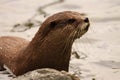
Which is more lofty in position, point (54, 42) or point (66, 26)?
point (66, 26)

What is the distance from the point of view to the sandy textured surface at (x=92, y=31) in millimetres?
5715

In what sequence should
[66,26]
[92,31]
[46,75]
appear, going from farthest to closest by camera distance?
[92,31] → [66,26] → [46,75]

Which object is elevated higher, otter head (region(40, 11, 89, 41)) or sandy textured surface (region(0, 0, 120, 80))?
otter head (region(40, 11, 89, 41))

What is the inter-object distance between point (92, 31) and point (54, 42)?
2474 millimetres

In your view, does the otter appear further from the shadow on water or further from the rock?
the shadow on water

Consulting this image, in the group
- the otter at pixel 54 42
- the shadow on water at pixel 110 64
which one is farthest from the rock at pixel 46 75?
the shadow on water at pixel 110 64

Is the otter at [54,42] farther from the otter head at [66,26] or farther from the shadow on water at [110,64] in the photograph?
the shadow on water at [110,64]

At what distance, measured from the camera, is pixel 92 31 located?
6906mm

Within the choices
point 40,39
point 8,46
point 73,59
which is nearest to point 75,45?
point 73,59

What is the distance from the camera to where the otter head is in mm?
4449

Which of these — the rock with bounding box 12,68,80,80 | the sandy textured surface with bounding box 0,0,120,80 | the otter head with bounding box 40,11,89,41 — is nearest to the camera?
the rock with bounding box 12,68,80,80

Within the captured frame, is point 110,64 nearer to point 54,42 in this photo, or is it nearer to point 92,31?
point 92,31

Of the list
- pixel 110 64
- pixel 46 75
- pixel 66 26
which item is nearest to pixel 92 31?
pixel 110 64

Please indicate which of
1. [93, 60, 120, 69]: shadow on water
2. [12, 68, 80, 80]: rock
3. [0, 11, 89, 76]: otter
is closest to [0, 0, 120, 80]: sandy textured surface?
[93, 60, 120, 69]: shadow on water
